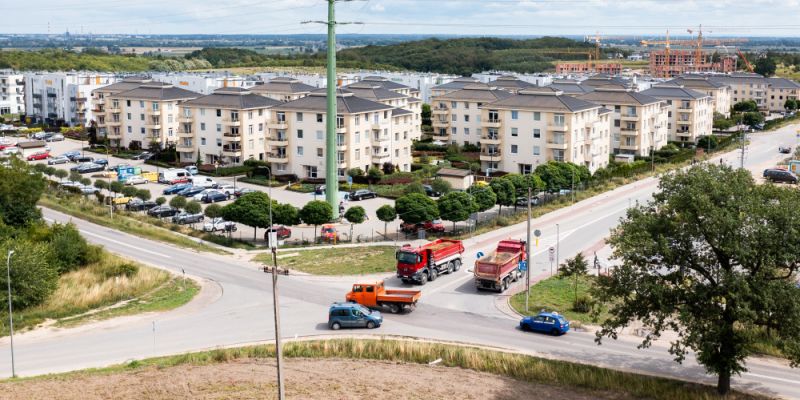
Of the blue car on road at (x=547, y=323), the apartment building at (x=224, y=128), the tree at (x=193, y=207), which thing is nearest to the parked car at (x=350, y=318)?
the blue car on road at (x=547, y=323)

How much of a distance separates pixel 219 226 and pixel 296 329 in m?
23.7

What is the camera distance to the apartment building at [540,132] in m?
73.9

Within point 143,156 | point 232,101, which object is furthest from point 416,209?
point 143,156

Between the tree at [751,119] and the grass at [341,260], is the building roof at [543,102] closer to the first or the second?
the grass at [341,260]

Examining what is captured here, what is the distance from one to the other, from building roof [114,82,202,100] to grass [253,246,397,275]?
49941 mm

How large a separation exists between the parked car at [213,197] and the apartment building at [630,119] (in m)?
39.2

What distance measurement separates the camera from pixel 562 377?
92.8ft

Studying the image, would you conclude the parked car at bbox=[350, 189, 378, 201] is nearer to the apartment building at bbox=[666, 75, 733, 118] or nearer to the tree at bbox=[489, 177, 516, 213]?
the tree at bbox=[489, 177, 516, 213]

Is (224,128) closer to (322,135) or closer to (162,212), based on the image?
(322,135)

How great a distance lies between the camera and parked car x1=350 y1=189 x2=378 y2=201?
220 ft

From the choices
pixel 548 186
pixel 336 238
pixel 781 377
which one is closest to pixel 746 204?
pixel 781 377

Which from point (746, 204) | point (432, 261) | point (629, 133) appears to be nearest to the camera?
point (746, 204)

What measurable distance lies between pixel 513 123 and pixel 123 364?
51.6 metres

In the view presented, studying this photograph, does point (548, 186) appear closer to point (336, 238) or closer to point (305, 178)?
point (336, 238)
